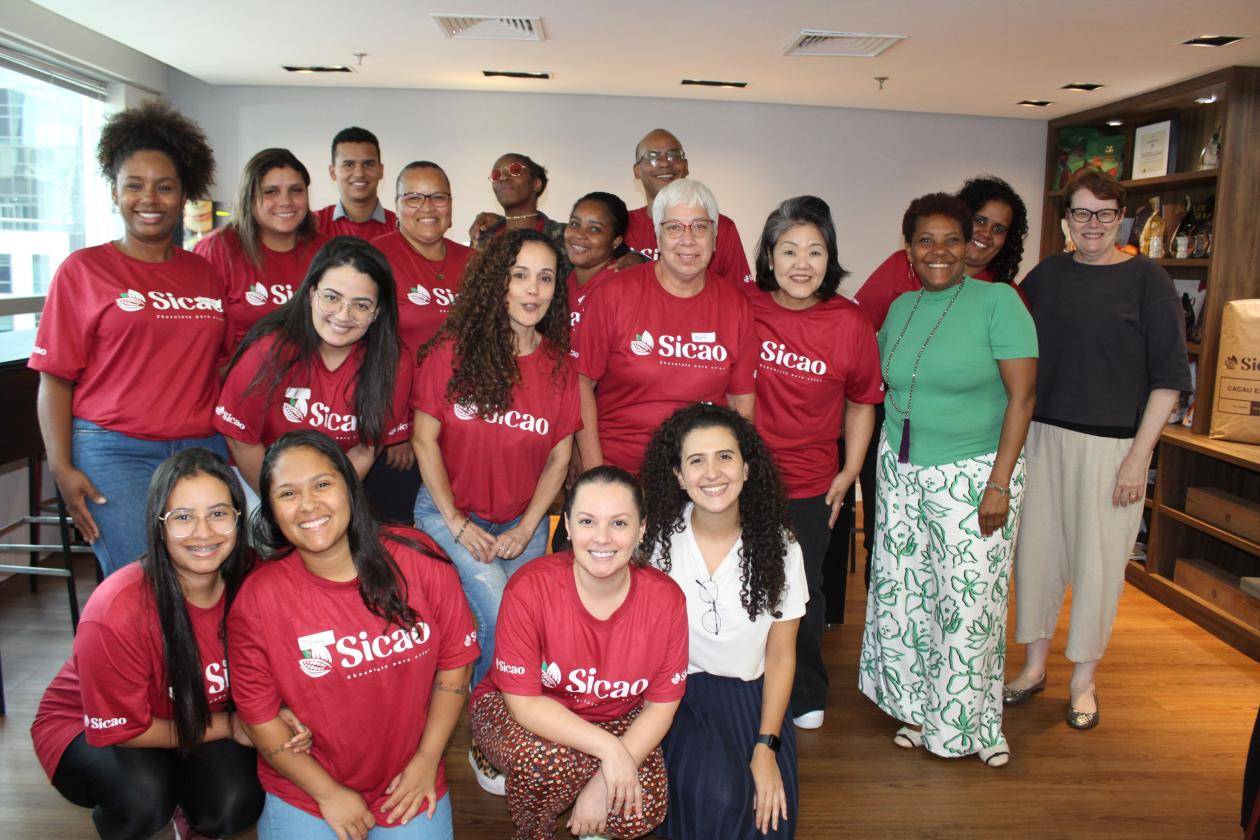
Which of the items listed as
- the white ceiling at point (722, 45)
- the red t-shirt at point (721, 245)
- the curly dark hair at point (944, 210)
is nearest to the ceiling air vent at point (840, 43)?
the white ceiling at point (722, 45)

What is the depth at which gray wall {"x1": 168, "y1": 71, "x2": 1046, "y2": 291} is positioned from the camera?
21.8 ft

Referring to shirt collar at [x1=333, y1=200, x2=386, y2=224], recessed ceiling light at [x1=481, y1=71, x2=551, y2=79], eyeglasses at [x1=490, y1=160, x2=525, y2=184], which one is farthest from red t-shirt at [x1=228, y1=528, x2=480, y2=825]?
recessed ceiling light at [x1=481, y1=71, x2=551, y2=79]

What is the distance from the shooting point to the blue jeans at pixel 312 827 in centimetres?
188

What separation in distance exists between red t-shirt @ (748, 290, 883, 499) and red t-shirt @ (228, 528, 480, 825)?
1196 mm

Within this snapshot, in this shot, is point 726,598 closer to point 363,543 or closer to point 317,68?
point 363,543

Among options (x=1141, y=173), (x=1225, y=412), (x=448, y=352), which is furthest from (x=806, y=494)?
(x=1141, y=173)

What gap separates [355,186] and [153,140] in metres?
0.92

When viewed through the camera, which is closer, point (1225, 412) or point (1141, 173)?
point (1225, 412)

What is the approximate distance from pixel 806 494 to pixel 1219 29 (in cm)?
306

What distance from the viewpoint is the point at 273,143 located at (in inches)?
265

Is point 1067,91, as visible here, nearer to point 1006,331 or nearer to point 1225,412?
point 1225,412

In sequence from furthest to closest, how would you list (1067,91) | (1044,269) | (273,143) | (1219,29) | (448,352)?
(273,143) → (1067,91) → (1219,29) → (1044,269) → (448,352)

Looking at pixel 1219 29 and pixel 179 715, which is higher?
pixel 1219 29

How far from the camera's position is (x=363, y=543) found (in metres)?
1.93
